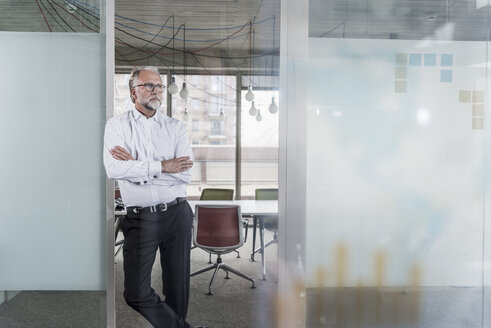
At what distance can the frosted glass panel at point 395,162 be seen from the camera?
2836 mm

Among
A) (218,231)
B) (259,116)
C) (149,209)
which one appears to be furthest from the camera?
(218,231)

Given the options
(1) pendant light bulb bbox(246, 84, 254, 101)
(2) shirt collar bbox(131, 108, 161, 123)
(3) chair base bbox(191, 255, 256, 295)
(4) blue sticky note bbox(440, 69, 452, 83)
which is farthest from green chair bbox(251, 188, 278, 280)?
(4) blue sticky note bbox(440, 69, 452, 83)

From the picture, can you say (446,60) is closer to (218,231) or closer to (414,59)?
(414,59)

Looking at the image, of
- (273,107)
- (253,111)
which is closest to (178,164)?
(253,111)

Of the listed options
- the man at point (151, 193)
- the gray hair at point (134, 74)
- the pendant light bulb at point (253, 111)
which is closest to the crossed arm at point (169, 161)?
the man at point (151, 193)

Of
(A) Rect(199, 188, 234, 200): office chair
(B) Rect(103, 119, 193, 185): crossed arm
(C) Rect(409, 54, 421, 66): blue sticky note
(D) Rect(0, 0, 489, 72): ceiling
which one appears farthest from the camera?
(A) Rect(199, 188, 234, 200): office chair

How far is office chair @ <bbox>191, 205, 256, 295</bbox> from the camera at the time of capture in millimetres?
2902

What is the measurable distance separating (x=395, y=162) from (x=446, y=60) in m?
0.74

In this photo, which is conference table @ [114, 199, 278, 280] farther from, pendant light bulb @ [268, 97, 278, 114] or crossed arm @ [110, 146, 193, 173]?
pendant light bulb @ [268, 97, 278, 114]

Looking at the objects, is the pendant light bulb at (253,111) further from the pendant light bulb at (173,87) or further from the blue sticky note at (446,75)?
the blue sticky note at (446,75)

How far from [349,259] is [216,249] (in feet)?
2.87

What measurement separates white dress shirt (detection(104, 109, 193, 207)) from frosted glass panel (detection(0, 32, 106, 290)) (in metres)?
0.13

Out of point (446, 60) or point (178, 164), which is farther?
point (446, 60)

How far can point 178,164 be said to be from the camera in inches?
109
